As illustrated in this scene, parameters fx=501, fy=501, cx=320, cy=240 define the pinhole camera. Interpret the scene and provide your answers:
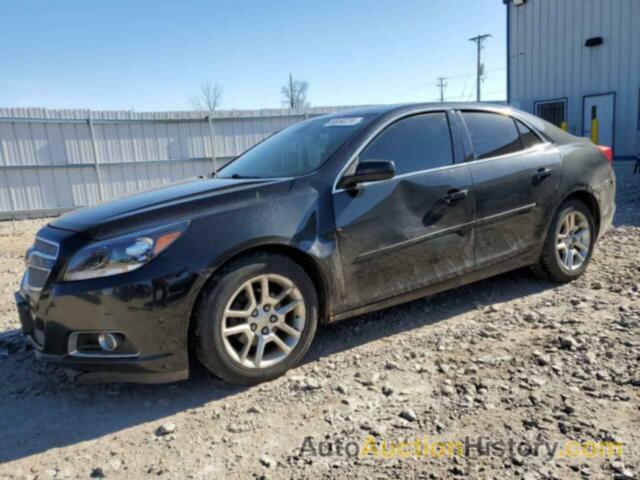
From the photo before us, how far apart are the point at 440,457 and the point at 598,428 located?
0.81 m

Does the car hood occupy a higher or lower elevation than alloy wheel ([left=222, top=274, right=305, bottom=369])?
higher

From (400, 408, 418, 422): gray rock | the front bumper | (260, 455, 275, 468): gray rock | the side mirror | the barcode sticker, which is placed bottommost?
(260, 455, 275, 468): gray rock

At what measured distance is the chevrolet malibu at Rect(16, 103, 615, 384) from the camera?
107 inches

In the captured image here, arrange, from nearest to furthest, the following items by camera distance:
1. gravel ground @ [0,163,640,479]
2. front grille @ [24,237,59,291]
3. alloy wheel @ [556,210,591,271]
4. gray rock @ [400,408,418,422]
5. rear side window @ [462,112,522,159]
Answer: gravel ground @ [0,163,640,479] → gray rock @ [400,408,418,422] → front grille @ [24,237,59,291] → rear side window @ [462,112,522,159] → alloy wheel @ [556,210,591,271]

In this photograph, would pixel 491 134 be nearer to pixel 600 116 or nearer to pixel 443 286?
pixel 443 286

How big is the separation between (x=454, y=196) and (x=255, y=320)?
172cm

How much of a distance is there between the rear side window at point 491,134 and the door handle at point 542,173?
0.25 metres

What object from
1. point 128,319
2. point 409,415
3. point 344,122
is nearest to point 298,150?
point 344,122

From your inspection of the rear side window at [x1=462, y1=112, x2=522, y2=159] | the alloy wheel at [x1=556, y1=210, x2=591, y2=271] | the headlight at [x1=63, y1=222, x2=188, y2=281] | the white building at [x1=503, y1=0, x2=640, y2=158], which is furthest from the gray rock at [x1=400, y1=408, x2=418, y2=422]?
the white building at [x1=503, y1=0, x2=640, y2=158]

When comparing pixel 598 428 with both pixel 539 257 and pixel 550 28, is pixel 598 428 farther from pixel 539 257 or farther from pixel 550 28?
pixel 550 28

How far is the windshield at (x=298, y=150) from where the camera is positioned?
138 inches

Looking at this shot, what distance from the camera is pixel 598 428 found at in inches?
95.2

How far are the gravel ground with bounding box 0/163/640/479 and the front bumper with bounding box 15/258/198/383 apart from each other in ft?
1.05

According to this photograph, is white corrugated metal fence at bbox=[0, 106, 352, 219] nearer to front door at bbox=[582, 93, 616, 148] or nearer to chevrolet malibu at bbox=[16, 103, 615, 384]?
chevrolet malibu at bbox=[16, 103, 615, 384]
